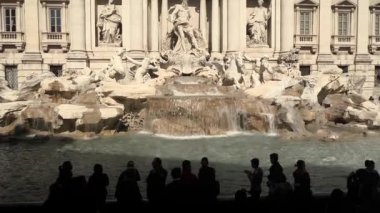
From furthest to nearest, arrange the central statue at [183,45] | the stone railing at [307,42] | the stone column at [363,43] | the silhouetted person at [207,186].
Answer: the stone column at [363,43] < the stone railing at [307,42] < the central statue at [183,45] < the silhouetted person at [207,186]

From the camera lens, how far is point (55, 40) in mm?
29188

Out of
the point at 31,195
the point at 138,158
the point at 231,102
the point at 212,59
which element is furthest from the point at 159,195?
the point at 212,59

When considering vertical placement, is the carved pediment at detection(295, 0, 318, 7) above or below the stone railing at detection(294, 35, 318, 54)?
above

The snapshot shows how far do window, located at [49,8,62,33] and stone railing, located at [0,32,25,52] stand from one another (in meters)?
1.79

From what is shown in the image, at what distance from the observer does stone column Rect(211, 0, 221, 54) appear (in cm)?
2956

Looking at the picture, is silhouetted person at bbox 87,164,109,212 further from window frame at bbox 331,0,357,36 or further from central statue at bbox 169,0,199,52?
window frame at bbox 331,0,357,36

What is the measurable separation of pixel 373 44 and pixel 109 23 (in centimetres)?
1677

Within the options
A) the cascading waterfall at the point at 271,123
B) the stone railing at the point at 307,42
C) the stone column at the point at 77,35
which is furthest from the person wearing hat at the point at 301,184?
the stone railing at the point at 307,42

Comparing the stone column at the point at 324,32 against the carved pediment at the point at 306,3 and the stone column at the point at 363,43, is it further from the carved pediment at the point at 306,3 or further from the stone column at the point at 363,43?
the stone column at the point at 363,43

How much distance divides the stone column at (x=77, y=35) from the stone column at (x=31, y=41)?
203 centimetres

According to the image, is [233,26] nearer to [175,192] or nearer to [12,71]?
[12,71]

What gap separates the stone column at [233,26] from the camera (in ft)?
96.0

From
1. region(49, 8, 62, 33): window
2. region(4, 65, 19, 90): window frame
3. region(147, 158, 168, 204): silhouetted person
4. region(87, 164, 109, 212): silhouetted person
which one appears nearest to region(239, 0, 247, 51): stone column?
region(49, 8, 62, 33): window

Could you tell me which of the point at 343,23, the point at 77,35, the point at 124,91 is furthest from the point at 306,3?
the point at 124,91
